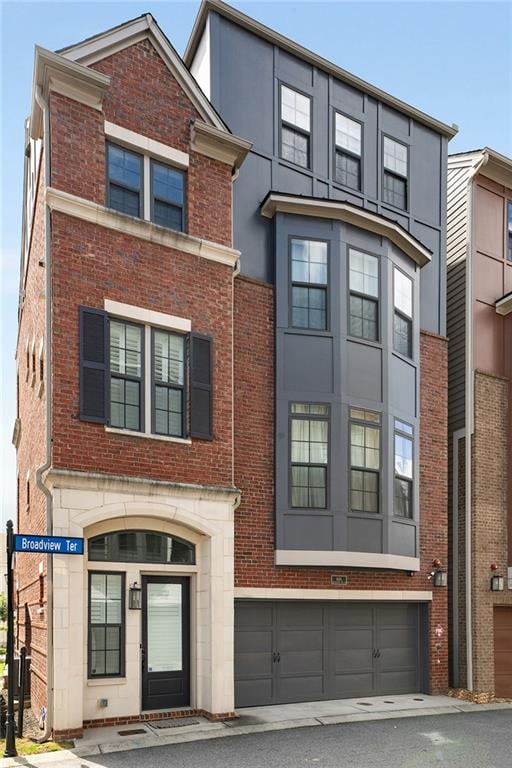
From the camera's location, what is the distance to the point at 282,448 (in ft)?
49.0

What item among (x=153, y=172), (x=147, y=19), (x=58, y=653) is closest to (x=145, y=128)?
(x=153, y=172)

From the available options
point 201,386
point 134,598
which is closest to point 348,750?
point 134,598

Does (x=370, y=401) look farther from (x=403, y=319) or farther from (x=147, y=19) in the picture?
(x=147, y=19)

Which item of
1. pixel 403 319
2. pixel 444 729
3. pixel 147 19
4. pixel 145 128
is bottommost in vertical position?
pixel 444 729

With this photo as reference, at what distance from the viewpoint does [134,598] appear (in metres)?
12.5

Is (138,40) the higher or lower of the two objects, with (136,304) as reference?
higher

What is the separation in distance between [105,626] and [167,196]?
24.0 feet

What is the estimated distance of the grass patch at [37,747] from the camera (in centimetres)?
1062

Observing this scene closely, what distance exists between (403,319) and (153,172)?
633 cm

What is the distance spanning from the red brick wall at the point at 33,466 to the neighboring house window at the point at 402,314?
7.27 meters

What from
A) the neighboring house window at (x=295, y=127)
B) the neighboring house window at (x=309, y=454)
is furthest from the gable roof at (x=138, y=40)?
the neighboring house window at (x=309, y=454)

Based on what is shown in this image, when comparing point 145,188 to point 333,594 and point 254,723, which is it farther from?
point 254,723

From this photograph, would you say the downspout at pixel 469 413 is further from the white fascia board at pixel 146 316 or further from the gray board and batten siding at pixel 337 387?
the white fascia board at pixel 146 316

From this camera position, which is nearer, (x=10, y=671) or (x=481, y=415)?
(x=10, y=671)
